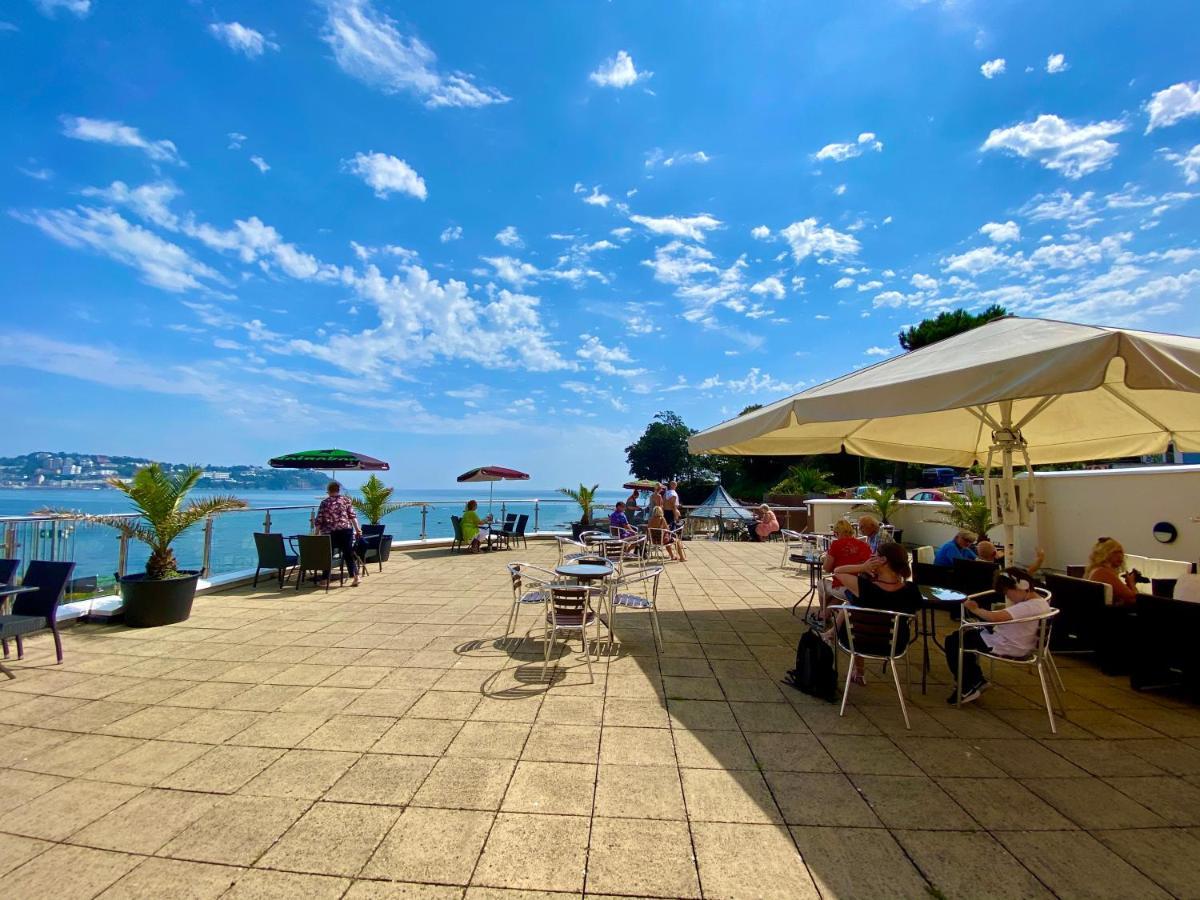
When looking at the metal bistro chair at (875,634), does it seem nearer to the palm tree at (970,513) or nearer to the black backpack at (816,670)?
the black backpack at (816,670)

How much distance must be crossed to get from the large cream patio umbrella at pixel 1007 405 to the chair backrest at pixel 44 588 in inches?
212

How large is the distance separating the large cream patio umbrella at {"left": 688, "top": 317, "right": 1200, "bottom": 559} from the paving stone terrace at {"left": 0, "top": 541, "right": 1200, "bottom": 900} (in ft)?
5.80

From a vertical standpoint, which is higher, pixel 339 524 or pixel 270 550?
pixel 339 524

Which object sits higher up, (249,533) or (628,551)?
(249,533)

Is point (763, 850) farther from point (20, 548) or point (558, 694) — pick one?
point (20, 548)

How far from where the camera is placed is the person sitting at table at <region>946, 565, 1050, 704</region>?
321cm

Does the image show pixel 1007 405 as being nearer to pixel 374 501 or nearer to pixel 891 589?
pixel 891 589

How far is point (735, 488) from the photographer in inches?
1670

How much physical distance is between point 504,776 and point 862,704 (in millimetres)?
2256

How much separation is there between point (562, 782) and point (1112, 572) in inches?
170

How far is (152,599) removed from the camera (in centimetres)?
503

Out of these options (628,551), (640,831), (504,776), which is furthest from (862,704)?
(628,551)

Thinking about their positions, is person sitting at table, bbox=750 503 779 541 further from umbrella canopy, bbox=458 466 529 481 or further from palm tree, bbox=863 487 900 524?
umbrella canopy, bbox=458 466 529 481

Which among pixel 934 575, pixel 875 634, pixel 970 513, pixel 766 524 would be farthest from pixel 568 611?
pixel 766 524
